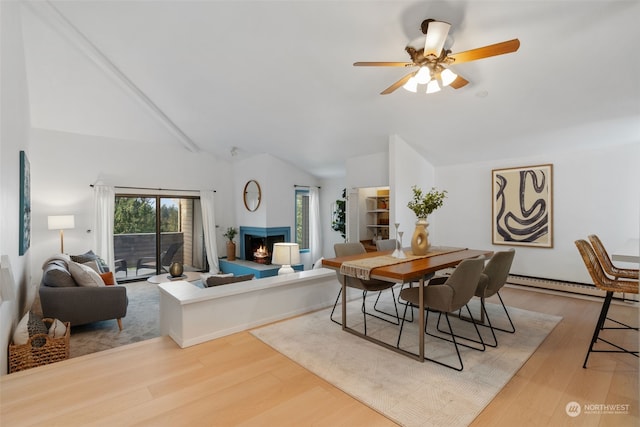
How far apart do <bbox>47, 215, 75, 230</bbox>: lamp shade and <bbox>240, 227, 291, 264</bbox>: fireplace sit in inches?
129

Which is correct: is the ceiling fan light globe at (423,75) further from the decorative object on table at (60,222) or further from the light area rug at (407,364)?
the decorative object on table at (60,222)

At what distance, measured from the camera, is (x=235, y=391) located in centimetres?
206

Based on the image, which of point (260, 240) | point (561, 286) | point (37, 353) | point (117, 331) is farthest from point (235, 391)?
point (260, 240)

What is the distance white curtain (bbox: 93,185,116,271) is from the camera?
5836 mm

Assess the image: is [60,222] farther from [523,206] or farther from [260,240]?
[523,206]

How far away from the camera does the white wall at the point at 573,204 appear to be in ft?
13.1

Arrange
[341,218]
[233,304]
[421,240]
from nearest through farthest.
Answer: [233,304] < [421,240] < [341,218]

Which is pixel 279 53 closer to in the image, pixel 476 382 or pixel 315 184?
pixel 476 382

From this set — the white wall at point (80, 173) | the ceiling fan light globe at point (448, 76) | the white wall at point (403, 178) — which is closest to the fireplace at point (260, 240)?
the white wall at point (80, 173)

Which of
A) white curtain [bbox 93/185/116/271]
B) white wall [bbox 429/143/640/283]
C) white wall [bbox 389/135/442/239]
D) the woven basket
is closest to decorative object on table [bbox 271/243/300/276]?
white wall [bbox 389/135/442/239]

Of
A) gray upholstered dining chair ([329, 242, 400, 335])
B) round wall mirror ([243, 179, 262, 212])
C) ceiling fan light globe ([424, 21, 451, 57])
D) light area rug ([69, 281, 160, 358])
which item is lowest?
light area rug ([69, 281, 160, 358])

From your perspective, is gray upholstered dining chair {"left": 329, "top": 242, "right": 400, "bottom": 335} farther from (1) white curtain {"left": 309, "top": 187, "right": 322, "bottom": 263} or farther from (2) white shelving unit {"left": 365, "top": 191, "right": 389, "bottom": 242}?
(1) white curtain {"left": 309, "top": 187, "right": 322, "bottom": 263}

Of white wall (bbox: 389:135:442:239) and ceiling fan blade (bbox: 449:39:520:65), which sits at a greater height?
ceiling fan blade (bbox: 449:39:520:65)

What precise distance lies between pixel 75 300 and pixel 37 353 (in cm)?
92
